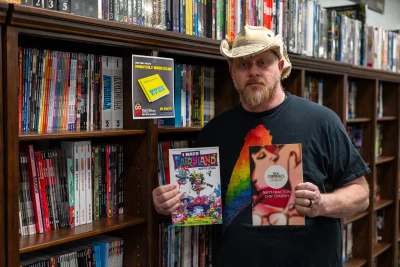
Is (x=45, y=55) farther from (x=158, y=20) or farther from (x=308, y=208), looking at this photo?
(x=308, y=208)

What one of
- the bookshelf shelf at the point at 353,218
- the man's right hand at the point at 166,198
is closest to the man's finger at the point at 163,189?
the man's right hand at the point at 166,198

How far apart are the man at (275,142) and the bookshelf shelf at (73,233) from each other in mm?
137

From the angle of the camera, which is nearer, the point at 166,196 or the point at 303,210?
the point at 303,210

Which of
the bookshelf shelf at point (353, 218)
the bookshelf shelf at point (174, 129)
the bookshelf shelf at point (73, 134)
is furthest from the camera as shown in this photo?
the bookshelf shelf at point (353, 218)

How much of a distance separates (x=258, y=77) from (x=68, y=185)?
787 millimetres

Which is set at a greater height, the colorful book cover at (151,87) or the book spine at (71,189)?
the colorful book cover at (151,87)

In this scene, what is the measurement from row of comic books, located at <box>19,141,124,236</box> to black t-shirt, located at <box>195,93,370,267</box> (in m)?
0.44

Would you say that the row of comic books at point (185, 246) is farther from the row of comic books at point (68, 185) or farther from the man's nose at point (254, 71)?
the man's nose at point (254, 71)

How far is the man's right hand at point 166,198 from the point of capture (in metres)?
1.64

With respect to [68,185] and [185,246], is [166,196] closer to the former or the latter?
[68,185]

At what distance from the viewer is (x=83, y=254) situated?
1609 mm

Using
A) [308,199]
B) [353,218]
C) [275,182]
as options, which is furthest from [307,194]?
[353,218]

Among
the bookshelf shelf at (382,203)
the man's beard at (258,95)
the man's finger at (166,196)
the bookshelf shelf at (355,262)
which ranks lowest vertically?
the bookshelf shelf at (355,262)

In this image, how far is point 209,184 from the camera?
67.6 inches
